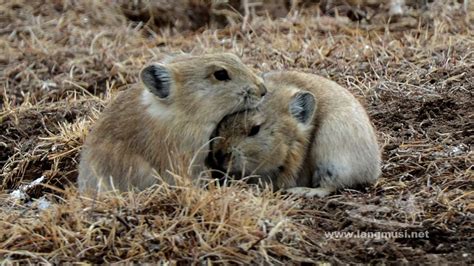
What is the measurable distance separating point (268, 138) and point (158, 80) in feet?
2.45

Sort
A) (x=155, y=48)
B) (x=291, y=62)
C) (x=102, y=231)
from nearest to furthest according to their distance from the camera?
(x=102, y=231) < (x=291, y=62) < (x=155, y=48)

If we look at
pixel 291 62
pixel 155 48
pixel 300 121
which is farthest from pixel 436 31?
pixel 300 121

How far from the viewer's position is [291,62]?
9.22m

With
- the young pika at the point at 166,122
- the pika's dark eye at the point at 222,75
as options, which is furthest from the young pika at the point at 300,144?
the pika's dark eye at the point at 222,75

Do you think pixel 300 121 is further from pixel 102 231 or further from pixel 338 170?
pixel 102 231

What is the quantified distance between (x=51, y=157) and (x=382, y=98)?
8.39 feet

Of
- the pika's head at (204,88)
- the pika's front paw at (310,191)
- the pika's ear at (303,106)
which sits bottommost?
the pika's front paw at (310,191)

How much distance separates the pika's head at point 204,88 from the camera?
20.1ft

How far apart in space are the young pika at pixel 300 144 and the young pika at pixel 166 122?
0.13 m

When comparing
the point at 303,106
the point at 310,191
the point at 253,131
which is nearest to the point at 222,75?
the point at 253,131

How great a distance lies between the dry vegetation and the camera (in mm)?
5273

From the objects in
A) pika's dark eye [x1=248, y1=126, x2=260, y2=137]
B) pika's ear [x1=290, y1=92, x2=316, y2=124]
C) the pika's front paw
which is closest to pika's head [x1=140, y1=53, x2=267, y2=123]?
pika's dark eye [x1=248, y1=126, x2=260, y2=137]

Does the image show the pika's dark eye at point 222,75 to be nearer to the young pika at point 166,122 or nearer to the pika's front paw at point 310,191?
the young pika at point 166,122

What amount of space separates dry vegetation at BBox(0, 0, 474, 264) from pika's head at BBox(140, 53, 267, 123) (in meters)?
0.57
